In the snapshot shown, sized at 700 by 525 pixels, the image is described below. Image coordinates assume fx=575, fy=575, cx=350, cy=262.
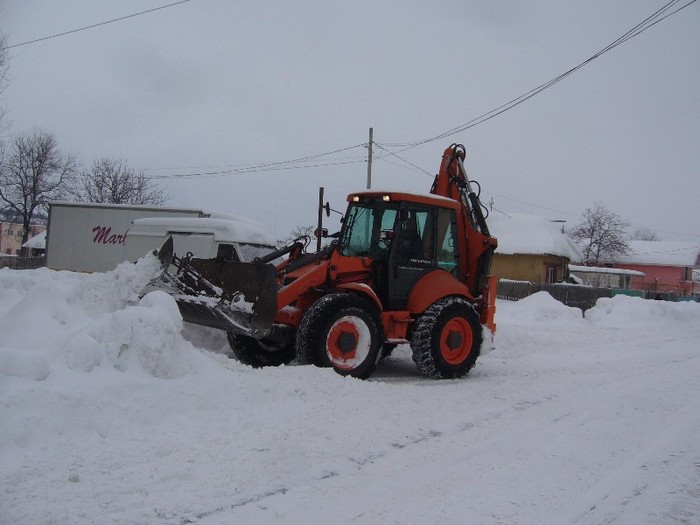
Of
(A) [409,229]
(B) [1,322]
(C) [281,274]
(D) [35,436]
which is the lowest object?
(D) [35,436]

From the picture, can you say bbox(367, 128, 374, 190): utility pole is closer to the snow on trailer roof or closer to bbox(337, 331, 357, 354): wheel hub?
the snow on trailer roof

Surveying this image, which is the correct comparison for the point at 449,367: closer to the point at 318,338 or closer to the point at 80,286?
the point at 318,338

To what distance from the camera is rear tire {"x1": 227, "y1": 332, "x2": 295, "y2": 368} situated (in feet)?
26.1

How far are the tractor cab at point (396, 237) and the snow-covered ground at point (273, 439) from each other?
1421 mm

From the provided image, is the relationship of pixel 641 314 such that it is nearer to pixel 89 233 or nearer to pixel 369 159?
pixel 369 159

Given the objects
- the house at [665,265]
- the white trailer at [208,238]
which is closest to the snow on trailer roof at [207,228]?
the white trailer at [208,238]

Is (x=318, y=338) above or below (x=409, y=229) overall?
below

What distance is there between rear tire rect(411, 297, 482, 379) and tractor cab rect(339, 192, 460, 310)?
1.60 feet

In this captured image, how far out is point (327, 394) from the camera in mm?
5652

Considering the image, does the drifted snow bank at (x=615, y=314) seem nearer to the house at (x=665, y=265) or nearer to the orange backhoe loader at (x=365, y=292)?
the orange backhoe loader at (x=365, y=292)

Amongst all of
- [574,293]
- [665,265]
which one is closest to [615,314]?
[574,293]

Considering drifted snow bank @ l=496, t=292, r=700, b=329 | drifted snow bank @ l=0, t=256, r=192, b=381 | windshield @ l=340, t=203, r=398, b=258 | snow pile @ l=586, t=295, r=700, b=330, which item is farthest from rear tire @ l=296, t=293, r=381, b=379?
snow pile @ l=586, t=295, r=700, b=330

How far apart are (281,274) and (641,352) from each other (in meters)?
7.56

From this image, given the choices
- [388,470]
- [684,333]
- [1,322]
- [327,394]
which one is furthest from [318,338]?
[684,333]
